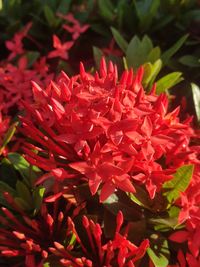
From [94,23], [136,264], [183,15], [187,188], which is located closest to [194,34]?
[183,15]

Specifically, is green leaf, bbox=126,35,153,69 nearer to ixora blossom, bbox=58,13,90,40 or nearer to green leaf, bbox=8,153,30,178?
ixora blossom, bbox=58,13,90,40

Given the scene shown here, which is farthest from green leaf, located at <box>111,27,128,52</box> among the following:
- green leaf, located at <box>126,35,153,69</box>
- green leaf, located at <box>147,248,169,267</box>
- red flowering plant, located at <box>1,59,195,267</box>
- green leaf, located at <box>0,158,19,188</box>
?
→ green leaf, located at <box>147,248,169,267</box>

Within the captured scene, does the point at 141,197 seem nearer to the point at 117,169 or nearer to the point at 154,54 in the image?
the point at 117,169

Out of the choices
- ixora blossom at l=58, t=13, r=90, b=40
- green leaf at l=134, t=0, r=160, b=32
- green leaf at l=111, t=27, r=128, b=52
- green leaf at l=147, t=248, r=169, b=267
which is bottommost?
green leaf at l=147, t=248, r=169, b=267

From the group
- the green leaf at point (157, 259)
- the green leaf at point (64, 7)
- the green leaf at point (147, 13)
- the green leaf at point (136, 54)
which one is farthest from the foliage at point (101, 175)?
the green leaf at point (64, 7)

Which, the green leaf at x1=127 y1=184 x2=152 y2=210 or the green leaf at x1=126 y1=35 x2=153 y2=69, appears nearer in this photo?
the green leaf at x1=127 y1=184 x2=152 y2=210

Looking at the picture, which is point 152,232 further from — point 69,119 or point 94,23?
point 94,23
